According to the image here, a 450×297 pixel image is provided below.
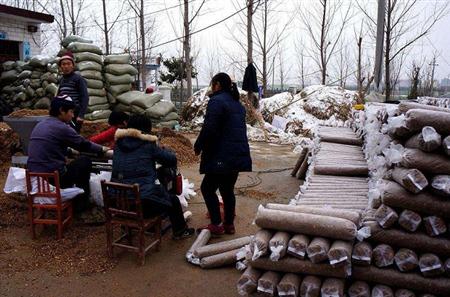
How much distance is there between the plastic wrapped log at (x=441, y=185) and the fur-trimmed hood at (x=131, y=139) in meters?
2.40

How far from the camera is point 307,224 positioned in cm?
265

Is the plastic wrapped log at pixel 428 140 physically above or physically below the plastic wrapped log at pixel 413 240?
above

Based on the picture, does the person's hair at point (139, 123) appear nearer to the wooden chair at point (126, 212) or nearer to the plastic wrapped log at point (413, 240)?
the wooden chair at point (126, 212)

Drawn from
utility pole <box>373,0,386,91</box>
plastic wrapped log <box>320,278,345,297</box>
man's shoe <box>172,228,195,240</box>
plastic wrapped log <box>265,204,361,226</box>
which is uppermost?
utility pole <box>373,0,386,91</box>

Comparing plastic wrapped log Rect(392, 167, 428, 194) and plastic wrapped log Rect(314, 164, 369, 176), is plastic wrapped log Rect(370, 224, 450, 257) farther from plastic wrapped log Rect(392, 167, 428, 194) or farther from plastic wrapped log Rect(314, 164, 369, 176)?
plastic wrapped log Rect(314, 164, 369, 176)

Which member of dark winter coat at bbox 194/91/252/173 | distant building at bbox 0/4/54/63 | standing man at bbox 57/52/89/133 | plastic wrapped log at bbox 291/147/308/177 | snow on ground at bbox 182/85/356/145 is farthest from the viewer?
snow on ground at bbox 182/85/356/145

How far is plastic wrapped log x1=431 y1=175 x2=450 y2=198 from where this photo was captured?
249 centimetres

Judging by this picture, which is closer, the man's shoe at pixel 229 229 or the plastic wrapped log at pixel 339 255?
the plastic wrapped log at pixel 339 255

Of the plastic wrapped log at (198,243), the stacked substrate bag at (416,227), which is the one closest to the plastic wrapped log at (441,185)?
the stacked substrate bag at (416,227)

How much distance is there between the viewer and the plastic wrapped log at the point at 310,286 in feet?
8.47

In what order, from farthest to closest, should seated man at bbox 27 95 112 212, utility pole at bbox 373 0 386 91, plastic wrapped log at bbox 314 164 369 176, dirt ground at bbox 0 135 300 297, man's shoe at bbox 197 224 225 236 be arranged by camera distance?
1. utility pole at bbox 373 0 386 91
2. plastic wrapped log at bbox 314 164 369 176
3. man's shoe at bbox 197 224 225 236
4. seated man at bbox 27 95 112 212
5. dirt ground at bbox 0 135 300 297

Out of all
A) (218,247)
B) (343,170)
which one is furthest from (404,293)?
(343,170)

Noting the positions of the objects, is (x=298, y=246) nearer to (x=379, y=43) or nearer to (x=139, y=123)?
(x=139, y=123)

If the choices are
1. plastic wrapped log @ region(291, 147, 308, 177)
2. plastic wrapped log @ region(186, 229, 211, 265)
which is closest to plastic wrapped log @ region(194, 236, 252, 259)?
plastic wrapped log @ region(186, 229, 211, 265)
